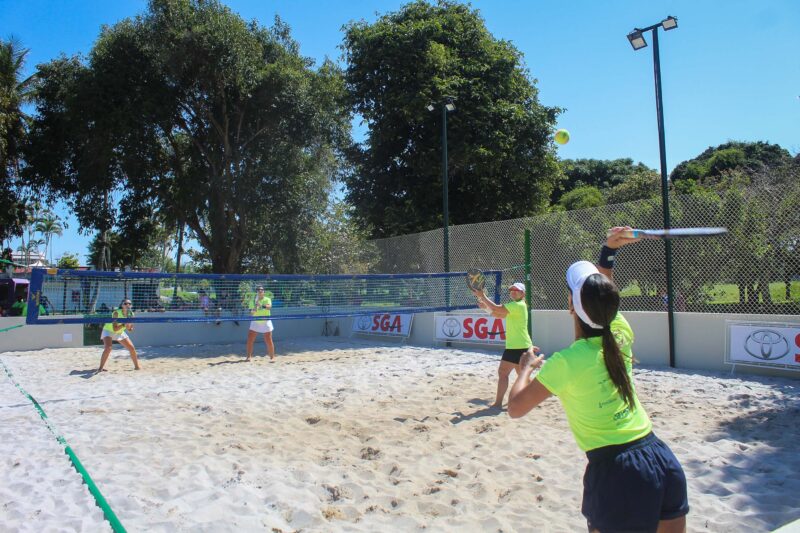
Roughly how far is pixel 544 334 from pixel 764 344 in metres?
3.92

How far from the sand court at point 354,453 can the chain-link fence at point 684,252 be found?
4.75 feet

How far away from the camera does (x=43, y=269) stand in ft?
22.3

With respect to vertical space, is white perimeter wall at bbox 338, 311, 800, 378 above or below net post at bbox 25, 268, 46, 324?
below

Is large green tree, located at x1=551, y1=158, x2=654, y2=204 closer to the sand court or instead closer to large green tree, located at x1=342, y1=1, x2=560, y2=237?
large green tree, located at x1=342, y1=1, x2=560, y2=237

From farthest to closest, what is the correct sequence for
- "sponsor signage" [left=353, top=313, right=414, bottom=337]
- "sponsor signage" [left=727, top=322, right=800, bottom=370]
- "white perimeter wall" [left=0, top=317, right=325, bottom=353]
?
"sponsor signage" [left=353, top=313, right=414, bottom=337]
"white perimeter wall" [left=0, top=317, right=325, bottom=353]
"sponsor signage" [left=727, top=322, right=800, bottom=370]

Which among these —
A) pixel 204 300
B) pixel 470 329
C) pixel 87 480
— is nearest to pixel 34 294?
pixel 87 480

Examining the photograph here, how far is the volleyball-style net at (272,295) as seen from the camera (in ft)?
31.0

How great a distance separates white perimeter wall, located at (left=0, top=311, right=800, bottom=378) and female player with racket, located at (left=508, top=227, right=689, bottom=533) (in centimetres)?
809

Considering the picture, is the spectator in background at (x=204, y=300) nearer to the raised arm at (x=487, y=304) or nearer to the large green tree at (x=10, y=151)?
the raised arm at (x=487, y=304)

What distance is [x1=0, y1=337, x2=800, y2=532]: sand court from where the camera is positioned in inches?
153

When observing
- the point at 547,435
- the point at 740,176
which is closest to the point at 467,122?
the point at 740,176

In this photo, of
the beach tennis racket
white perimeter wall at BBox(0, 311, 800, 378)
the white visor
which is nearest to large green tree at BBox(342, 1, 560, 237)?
white perimeter wall at BBox(0, 311, 800, 378)

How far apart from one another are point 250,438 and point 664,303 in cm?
785

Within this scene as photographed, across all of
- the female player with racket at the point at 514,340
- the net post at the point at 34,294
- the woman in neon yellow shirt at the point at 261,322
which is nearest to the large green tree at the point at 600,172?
the woman in neon yellow shirt at the point at 261,322
